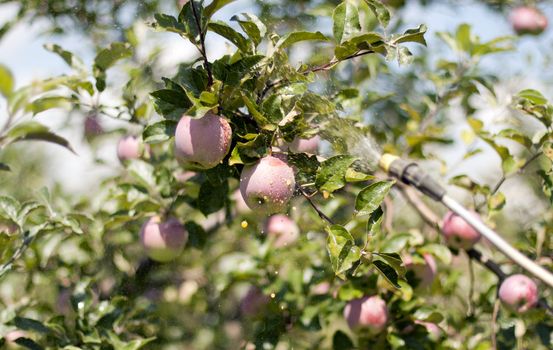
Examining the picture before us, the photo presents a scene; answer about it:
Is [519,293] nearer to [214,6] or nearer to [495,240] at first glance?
[495,240]

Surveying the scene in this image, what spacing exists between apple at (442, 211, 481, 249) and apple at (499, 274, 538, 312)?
11 cm

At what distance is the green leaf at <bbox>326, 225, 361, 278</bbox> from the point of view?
0.76 meters

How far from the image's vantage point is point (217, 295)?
1.64 m

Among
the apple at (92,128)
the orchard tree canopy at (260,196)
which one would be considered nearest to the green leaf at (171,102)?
the orchard tree canopy at (260,196)

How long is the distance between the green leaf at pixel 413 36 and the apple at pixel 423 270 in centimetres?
62

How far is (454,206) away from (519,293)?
10.2 inches

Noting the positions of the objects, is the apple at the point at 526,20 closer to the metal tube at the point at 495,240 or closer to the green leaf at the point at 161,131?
the metal tube at the point at 495,240

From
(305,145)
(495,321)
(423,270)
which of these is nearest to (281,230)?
(423,270)

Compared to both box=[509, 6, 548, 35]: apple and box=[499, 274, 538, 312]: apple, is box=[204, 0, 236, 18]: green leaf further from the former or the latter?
box=[509, 6, 548, 35]: apple

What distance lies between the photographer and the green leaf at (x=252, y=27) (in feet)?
2.56

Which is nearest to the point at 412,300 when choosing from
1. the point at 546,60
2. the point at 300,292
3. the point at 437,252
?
the point at 437,252

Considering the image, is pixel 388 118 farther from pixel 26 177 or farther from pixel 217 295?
pixel 26 177

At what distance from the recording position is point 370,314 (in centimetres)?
122

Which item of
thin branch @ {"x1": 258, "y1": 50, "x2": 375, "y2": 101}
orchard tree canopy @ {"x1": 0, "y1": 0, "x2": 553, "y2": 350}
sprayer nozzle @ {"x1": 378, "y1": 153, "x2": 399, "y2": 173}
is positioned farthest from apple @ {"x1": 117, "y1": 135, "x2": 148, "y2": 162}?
thin branch @ {"x1": 258, "y1": 50, "x2": 375, "y2": 101}
